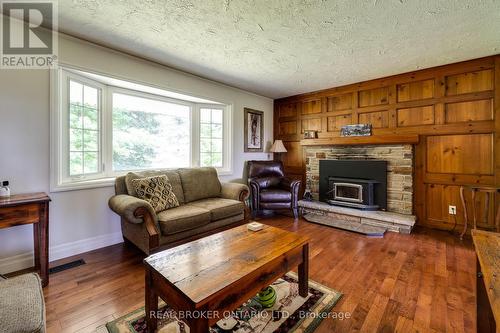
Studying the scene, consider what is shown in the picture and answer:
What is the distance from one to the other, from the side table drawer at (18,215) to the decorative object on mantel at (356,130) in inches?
166

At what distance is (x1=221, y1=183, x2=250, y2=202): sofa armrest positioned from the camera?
3253 millimetres

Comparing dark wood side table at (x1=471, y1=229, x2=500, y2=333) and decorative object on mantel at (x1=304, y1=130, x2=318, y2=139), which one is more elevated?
decorative object on mantel at (x1=304, y1=130, x2=318, y2=139)

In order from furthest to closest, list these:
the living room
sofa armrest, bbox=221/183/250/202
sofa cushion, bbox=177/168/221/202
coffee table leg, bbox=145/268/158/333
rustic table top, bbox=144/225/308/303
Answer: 1. sofa armrest, bbox=221/183/250/202
2. sofa cushion, bbox=177/168/221/202
3. the living room
4. coffee table leg, bbox=145/268/158/333
5. rustic table top, bbox=144/225/308/303

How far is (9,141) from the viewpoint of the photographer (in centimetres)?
207

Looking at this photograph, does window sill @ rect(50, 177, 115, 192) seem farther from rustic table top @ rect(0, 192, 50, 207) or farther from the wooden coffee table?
the wooden coffee table

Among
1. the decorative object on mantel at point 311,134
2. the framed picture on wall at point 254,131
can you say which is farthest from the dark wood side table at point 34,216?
the decorative object on mantel at point 311,134

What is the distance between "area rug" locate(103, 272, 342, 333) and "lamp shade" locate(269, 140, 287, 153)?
323 centimetres

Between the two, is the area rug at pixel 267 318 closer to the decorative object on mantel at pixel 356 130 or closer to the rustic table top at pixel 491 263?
the rustic table top at pixel 491 263

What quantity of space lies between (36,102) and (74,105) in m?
0.37

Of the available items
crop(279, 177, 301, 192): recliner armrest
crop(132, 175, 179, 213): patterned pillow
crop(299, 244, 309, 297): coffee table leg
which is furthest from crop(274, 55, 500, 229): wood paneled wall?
crop(132, 175, 179, 213): patterned pillow

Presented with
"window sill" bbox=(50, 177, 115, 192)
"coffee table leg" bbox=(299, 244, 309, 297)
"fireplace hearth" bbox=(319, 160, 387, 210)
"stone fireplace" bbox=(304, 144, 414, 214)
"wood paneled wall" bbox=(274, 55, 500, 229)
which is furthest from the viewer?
"fireplace hearth" bbox=(319, 160, 387, 210)

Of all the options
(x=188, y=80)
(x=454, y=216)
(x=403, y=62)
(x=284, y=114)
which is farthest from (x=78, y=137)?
(x=454, y=216)

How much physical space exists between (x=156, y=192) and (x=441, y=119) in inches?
157

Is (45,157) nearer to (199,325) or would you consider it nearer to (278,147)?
(199,325)
